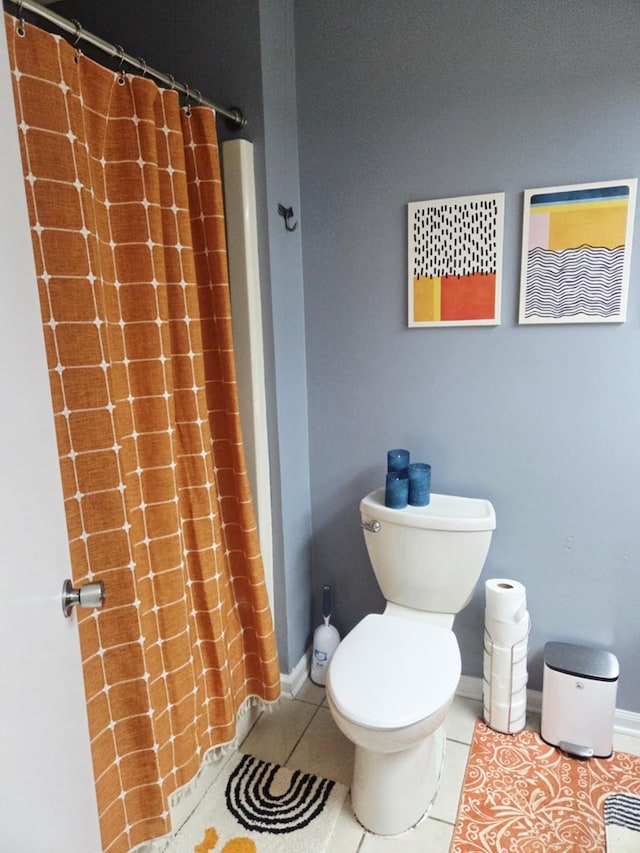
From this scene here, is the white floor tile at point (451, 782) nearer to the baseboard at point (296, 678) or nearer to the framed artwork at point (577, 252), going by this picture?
the baseboard at point (296, 678)

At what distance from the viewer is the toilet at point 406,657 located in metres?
1.36

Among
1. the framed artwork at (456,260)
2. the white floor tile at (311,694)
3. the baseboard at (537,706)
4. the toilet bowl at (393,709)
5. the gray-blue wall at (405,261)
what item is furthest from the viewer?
the white floor tile at (311,694)

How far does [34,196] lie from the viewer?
1026 mm

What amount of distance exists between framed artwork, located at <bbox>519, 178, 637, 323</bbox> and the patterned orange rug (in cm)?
135

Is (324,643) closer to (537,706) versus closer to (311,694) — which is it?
(311,694)

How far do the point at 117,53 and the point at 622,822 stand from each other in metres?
2.30

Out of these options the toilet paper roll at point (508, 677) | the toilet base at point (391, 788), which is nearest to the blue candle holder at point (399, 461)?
the toilet paper roll at point (508, 677)

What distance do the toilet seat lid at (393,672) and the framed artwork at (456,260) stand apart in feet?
3.18

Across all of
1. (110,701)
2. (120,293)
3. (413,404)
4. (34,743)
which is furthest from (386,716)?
(120,293)

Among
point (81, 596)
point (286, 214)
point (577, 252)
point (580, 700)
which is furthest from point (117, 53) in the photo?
point (580, 700)

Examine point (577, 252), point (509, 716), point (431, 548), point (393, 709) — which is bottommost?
point (509, 716)

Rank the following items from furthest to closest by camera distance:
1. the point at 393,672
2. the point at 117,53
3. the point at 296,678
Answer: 1. the point at 296,678
2. the point at 393,672
3. the point at 117,53

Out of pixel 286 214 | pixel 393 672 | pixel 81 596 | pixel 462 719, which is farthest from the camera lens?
pixel 462 719

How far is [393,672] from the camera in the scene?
1466mm
